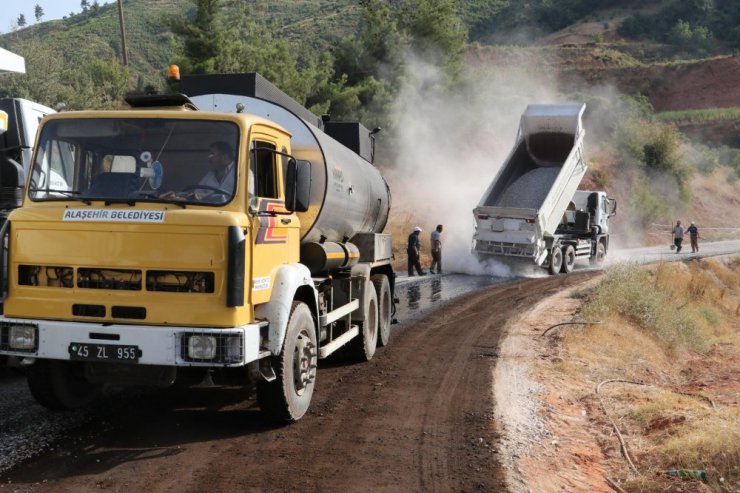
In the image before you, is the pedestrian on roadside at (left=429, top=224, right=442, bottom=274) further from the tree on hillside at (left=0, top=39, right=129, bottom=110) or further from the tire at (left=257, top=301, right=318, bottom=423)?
the tire at (left=257, top=301, right=318, bottom=423)

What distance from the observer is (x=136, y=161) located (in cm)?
548

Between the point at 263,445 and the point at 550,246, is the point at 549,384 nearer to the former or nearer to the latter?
the point at 263,445

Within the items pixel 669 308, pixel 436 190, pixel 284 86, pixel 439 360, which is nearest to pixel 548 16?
pixel 436 190

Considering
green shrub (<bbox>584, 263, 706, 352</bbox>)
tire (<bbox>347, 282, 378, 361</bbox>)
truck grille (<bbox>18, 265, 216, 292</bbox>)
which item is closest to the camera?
truck grille (<bbox>18, 265, 216, 292</bbox>)

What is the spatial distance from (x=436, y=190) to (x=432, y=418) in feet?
91.1

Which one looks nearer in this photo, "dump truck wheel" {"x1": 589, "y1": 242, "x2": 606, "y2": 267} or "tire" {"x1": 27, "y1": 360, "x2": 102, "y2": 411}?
"tire" {"x1": 27, "y1": 360, "x2": 102, "y2": 411}

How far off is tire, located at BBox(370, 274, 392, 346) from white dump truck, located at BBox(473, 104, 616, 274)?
33.0 feet

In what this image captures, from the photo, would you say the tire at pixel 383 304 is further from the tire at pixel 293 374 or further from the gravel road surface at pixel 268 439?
the tire at pixel 293 374

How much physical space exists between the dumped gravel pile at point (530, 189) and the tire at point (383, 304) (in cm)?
1145

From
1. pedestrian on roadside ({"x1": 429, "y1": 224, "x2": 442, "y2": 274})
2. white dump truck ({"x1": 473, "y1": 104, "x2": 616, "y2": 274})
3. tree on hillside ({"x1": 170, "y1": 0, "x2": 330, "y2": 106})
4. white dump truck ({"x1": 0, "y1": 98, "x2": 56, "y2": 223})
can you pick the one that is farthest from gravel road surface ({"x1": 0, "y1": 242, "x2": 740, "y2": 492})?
tree on hillside ({"x1": 170, "y1": 0, "x2": 330, "y2": 106})

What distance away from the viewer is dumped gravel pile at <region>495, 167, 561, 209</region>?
21.0 meters

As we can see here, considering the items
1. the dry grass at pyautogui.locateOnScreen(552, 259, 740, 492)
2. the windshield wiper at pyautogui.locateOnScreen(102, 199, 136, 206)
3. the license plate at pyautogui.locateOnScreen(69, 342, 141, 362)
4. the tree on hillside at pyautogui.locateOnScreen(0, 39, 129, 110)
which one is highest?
the tree on hillside at pyautogui.locateOnScreen(0, 39, 129, 110)

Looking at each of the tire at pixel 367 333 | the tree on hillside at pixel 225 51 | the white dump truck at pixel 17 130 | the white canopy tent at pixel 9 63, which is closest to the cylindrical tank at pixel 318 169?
the tire at pixel 367 333

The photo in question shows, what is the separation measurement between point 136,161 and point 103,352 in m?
1.51
